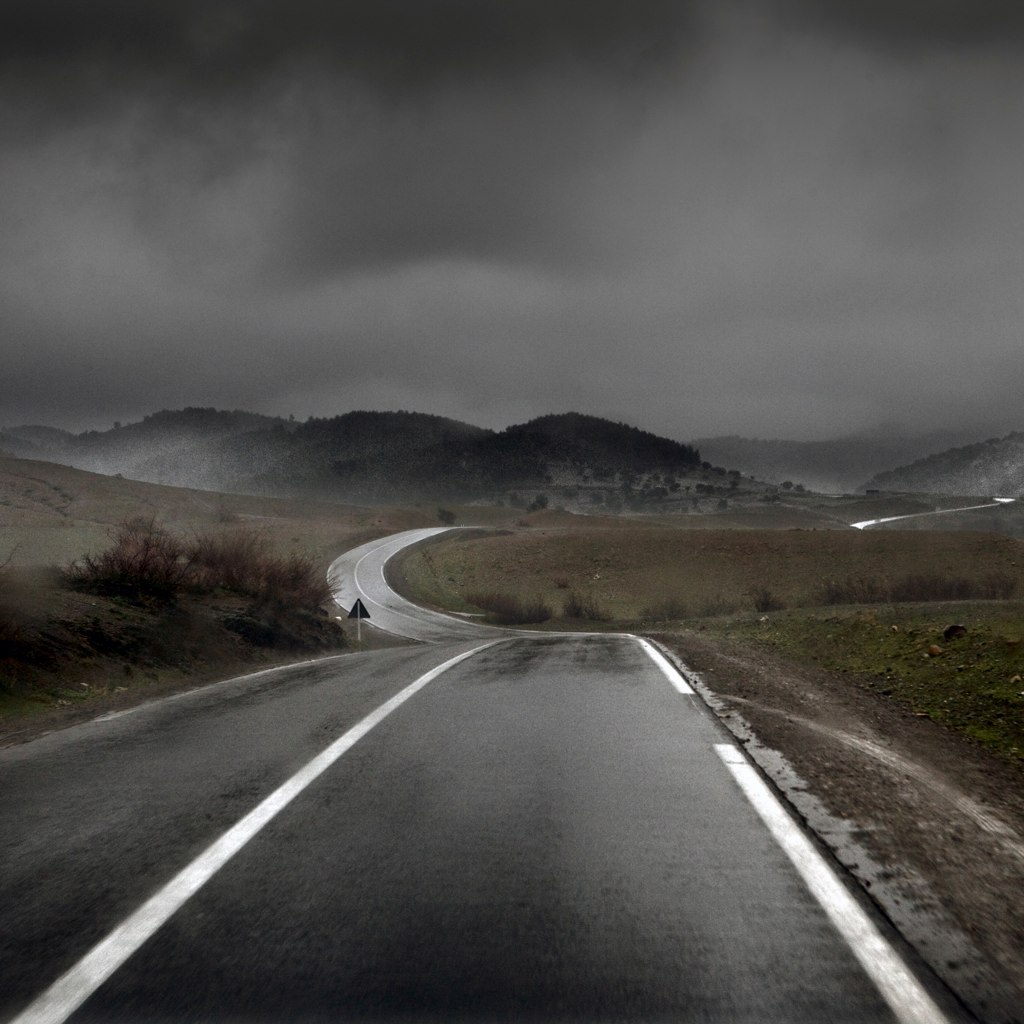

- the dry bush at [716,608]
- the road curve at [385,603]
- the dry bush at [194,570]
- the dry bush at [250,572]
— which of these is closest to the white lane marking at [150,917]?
the dry bush at [194,570]

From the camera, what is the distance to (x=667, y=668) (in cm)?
1223

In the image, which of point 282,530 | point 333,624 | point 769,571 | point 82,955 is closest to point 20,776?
point 82,955

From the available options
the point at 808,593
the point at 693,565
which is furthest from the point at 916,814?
the point at 693,565

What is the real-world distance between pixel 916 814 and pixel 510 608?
140 ft

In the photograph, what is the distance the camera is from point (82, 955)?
10.6 ft

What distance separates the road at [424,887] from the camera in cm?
291

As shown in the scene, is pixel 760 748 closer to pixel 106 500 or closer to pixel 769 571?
pixel 769 571

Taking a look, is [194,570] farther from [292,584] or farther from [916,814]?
[916,814]

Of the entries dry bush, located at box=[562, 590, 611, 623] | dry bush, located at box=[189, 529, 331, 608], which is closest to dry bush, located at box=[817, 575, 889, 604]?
dry bush, located at box=[562, 590, 611, 623]

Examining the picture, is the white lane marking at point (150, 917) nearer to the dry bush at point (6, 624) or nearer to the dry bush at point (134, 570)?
the dry bush at point (6, 624)

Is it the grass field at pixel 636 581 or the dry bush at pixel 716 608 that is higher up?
→ the grass field at pixel 636 581

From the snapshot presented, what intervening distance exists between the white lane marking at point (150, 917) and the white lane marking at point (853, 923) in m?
2.70

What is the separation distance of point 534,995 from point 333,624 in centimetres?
2473

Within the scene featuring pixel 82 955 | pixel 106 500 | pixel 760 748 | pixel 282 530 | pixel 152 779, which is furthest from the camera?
pixel 106 500
